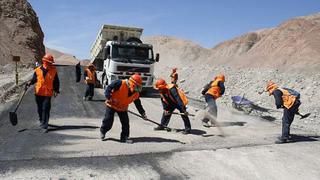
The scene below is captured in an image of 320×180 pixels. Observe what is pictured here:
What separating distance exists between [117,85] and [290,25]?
130 feet

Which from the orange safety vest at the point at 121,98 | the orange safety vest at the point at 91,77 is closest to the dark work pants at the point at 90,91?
the orange safety vest at the point at 91,77

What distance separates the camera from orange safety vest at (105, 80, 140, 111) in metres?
9.36

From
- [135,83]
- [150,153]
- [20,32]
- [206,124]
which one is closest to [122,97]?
[135,83]

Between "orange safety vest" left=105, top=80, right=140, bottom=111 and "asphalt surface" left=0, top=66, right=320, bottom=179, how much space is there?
0.82m

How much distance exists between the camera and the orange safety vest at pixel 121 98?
936 centimetres

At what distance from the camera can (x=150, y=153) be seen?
875 cm

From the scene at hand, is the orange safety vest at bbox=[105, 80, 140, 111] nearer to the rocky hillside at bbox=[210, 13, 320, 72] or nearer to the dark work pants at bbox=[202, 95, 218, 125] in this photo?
the dark work pants at bbox=[202, 95, 218, 125]

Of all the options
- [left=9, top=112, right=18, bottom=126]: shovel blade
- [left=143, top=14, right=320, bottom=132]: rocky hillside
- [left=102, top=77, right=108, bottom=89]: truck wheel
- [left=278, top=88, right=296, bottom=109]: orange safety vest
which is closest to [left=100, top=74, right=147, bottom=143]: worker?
[left=9, top=112, right=18, bottom=126]: shovel blade

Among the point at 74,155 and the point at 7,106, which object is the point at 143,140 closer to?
the point at 74,155

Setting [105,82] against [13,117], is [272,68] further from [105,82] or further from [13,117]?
[13,117]

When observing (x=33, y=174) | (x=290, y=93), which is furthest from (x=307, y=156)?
(x=33, y=174)

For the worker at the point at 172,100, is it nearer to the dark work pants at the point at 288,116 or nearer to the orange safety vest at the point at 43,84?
the dark work pants at the point at 288,116

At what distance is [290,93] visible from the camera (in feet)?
34.0

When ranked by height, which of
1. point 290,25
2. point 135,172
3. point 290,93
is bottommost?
point 135,172
